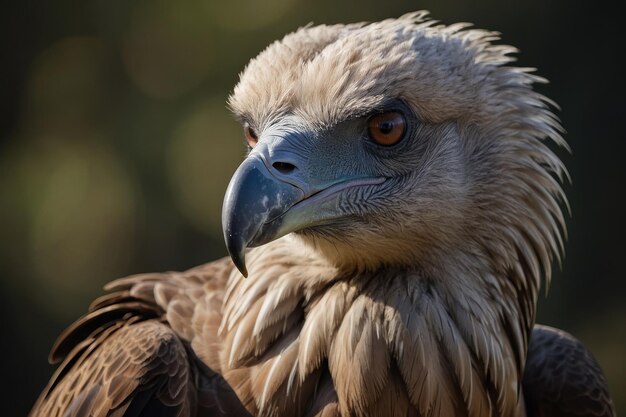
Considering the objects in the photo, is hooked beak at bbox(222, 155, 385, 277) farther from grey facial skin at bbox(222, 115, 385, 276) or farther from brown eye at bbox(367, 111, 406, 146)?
brown eye at bbox(367, 111, 406, 146)

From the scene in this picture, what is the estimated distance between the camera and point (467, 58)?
374 centimetres

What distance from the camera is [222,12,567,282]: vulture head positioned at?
336 centimetres

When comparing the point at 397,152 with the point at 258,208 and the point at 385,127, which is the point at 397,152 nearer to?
the point at 385,127

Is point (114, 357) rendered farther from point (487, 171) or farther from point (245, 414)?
point (487, 171)

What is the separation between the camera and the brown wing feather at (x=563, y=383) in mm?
4023

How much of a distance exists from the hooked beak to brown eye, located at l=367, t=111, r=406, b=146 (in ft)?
1.26

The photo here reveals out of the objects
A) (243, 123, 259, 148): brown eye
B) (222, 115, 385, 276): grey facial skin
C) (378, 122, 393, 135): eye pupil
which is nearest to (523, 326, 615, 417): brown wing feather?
(222, 115, 385, 276): grey facial skin

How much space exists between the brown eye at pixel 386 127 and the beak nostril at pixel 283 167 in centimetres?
40

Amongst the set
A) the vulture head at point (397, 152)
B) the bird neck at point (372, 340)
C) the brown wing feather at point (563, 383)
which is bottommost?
the brown wing feather at point (563, 383)

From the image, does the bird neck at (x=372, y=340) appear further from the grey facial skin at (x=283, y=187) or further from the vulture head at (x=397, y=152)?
the grey facial skin at (x=283, y=187)

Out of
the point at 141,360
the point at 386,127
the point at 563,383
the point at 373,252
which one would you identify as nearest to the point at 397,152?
the point at 386,127

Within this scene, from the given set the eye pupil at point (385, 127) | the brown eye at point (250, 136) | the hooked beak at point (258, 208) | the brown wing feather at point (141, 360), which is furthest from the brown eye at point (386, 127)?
the brown wing feather at point (141, 360)

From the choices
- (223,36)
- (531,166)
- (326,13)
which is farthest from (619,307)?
(531,166)

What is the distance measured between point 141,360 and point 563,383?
1.88m
